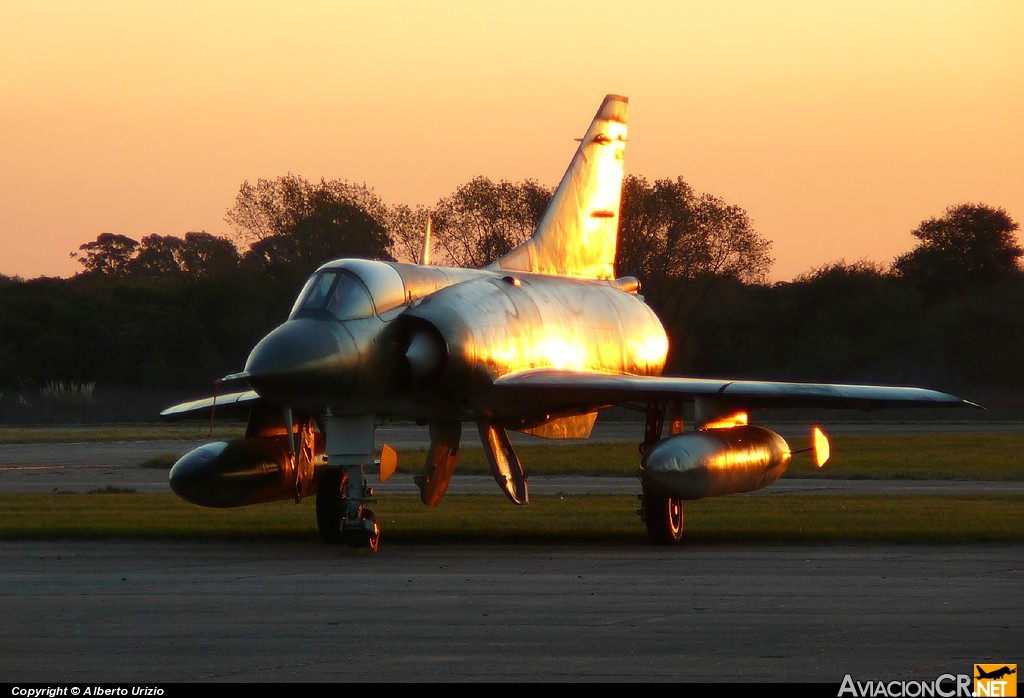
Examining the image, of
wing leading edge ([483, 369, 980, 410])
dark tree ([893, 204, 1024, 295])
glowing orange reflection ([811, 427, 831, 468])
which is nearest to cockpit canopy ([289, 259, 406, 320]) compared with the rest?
wing leading edge ([483, 369, 980, 410])

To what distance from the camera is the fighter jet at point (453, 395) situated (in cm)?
1388

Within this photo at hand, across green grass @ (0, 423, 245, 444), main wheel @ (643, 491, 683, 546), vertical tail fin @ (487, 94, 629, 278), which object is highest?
vertical tail fin @ (487, 94, 629, 278)

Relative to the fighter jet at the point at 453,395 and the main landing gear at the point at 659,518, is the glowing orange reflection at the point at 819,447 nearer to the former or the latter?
the fighter jet at the point at 453,395

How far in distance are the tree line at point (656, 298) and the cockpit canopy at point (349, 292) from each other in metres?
26.5

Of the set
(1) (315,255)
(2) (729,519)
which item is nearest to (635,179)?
(1) (315,255)

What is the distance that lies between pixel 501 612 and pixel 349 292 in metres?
5.19

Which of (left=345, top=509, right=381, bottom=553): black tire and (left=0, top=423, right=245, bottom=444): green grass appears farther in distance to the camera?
(left=0, top=423, right=245, bottom=444): green grass

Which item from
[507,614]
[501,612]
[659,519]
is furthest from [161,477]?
[507,614]

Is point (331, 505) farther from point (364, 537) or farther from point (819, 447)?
point (819, 447)

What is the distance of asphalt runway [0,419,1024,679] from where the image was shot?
750 centimetres

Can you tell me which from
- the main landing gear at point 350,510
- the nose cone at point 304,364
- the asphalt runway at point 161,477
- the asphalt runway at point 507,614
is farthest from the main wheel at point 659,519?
the asphalt runway at point 161,477

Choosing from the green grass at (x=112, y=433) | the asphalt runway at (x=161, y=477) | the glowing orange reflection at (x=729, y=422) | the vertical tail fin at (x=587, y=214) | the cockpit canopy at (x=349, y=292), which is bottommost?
the green grass at (x=112, y=433)

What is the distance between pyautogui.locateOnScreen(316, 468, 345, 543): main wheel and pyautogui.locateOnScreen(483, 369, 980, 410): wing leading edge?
186 cm

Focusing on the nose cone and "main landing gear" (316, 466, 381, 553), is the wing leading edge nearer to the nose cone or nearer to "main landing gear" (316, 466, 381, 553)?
"main landing gear" (316, 466, 381, 553)
